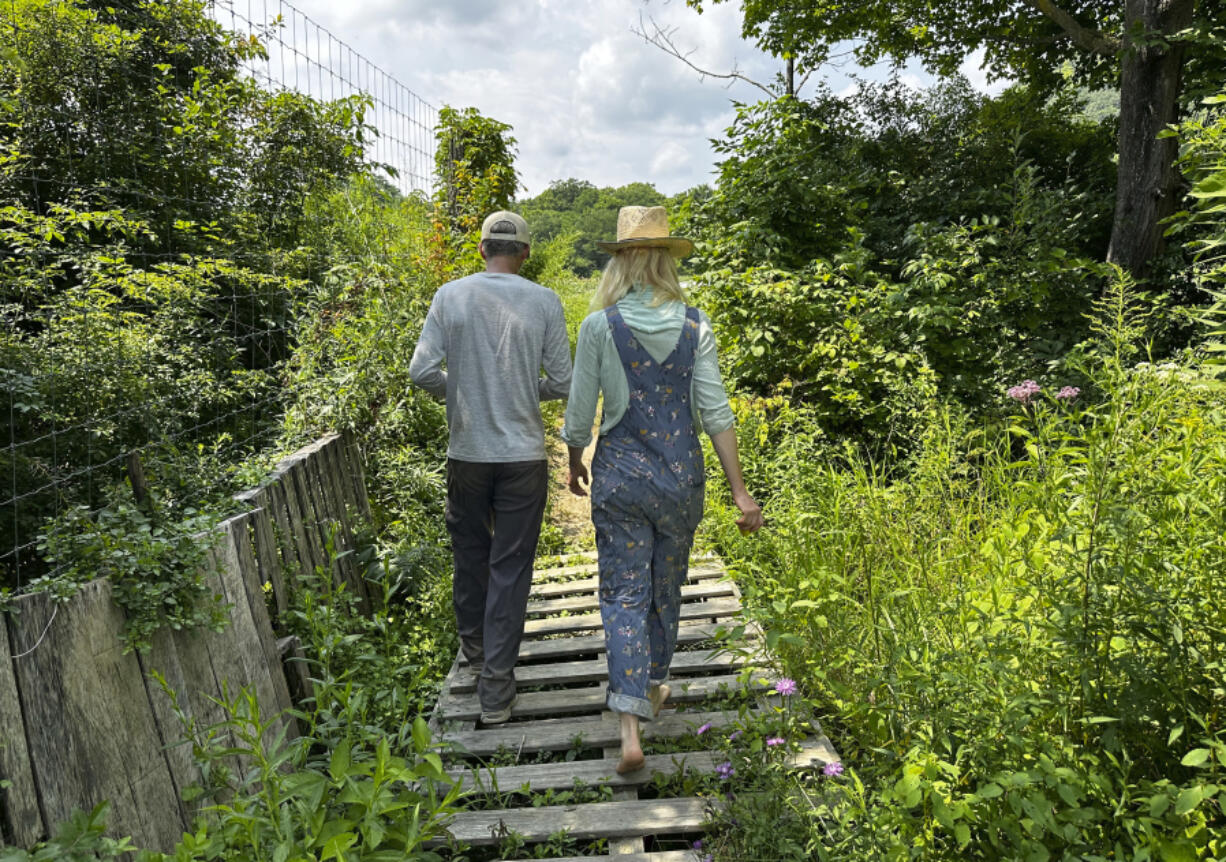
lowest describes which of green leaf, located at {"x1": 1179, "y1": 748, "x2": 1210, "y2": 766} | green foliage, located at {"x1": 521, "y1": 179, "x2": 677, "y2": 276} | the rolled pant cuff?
the rolled pant cuff

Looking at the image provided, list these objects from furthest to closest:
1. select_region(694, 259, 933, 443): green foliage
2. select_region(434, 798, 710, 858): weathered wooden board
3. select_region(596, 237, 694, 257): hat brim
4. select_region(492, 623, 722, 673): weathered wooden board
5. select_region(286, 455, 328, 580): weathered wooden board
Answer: select_region(694, 259, 933, 443): green foliage, select_region(492, 623, 722, 673): weathered wooden board, select_region(286, 455, 328, 580): weathered wooden board, select_region(596, 237, 694, 257): hat brim, select_region(434, 798, 710, 858): weathered wooden board

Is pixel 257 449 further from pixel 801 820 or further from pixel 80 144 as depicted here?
pixel 801 820

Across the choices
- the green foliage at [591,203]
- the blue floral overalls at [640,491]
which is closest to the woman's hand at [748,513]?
the blue floral overalls at [640,491]

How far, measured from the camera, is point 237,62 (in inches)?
229

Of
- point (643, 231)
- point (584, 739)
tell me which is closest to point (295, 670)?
point (584, 739)

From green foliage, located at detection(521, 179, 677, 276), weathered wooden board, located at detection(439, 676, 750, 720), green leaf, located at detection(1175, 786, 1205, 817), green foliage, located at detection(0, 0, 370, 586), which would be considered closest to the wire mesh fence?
green foliage, located at detection(0, 0, 370, 586)

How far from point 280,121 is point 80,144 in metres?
1.26

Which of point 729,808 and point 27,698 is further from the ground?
point 27,698

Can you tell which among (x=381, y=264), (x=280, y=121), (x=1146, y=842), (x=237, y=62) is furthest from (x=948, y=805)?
(x=237, y=62)

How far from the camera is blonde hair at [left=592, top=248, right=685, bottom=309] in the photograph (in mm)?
2752

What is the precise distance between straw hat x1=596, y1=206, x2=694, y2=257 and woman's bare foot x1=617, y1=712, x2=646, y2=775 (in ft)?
5.67

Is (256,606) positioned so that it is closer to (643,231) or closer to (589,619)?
(589,619)

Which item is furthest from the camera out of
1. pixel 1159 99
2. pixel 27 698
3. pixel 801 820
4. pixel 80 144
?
pixel 1159 99

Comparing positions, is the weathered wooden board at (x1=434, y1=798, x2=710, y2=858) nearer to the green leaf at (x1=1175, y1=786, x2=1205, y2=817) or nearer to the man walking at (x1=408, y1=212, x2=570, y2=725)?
the man walking at (x1=408, y1=212, x2=570, y2=725)
